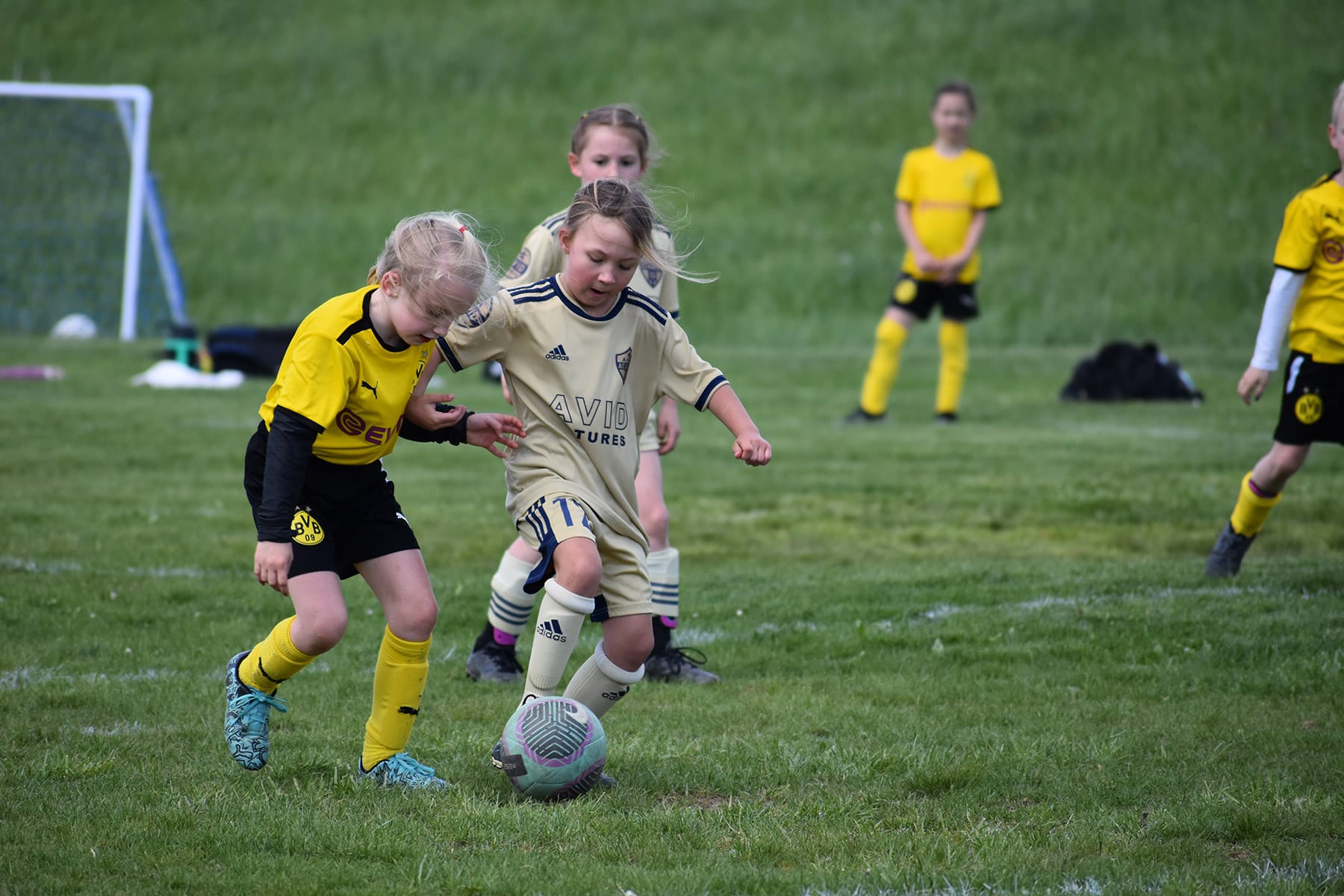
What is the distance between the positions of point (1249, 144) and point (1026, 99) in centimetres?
441

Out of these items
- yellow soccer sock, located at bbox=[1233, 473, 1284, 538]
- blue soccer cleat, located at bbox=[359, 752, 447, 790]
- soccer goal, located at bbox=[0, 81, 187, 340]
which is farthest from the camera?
soccer goal, located at bbox=[0, 81, 187, 340]

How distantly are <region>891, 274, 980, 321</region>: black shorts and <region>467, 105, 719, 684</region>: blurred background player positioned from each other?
24.4 ft

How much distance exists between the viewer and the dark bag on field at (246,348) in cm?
1602

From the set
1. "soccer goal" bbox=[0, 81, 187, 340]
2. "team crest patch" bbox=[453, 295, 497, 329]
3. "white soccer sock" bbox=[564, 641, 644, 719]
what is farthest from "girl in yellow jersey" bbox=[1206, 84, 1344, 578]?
"soccer goal" bbox=[0, 81, 187, 340]

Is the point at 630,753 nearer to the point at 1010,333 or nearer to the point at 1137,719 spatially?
the point at 1137,719

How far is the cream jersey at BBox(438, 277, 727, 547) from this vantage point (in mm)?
4219

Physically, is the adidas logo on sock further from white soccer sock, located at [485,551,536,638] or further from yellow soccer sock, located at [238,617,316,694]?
white soccer sock, located at [485,551,536,638]

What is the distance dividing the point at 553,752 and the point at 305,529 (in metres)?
0.90

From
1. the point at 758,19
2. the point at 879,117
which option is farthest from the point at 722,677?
the point at 758,19

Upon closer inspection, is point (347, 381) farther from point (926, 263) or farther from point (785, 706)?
point (926, 263)

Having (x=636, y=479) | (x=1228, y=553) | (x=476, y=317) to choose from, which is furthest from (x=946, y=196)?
(x=476, y=317)

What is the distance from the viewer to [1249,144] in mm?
28109

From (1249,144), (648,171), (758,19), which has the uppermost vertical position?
(758,19)

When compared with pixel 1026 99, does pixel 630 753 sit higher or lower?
lower
